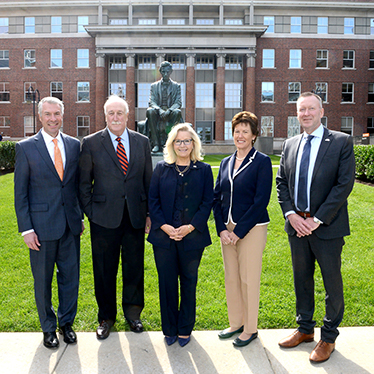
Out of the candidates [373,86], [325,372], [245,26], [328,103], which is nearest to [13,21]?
[245,26]

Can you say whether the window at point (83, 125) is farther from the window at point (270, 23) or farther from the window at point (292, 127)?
the window at point (292, 127)

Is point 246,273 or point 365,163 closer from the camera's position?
point 246,273

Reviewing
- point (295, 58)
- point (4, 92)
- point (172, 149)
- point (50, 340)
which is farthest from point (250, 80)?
point (50, 340)

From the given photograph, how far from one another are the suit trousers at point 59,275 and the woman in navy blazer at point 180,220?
0.95 meters

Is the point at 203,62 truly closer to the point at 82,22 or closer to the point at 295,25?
the point at 295,25

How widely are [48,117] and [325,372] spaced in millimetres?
3649

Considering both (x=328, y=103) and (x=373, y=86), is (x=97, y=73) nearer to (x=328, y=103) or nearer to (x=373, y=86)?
(x=328, y=103)

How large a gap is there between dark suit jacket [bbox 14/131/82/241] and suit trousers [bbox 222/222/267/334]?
1765 millimetres

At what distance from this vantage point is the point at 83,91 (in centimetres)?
4025

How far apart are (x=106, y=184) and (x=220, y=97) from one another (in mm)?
36245

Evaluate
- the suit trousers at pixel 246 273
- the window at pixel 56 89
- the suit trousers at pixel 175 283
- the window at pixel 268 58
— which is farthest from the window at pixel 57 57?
the suit trousers at pixel 246 273

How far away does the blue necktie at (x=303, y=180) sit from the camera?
11.6 feet

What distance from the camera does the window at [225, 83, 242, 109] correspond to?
39434mm

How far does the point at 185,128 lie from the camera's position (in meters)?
3.67
